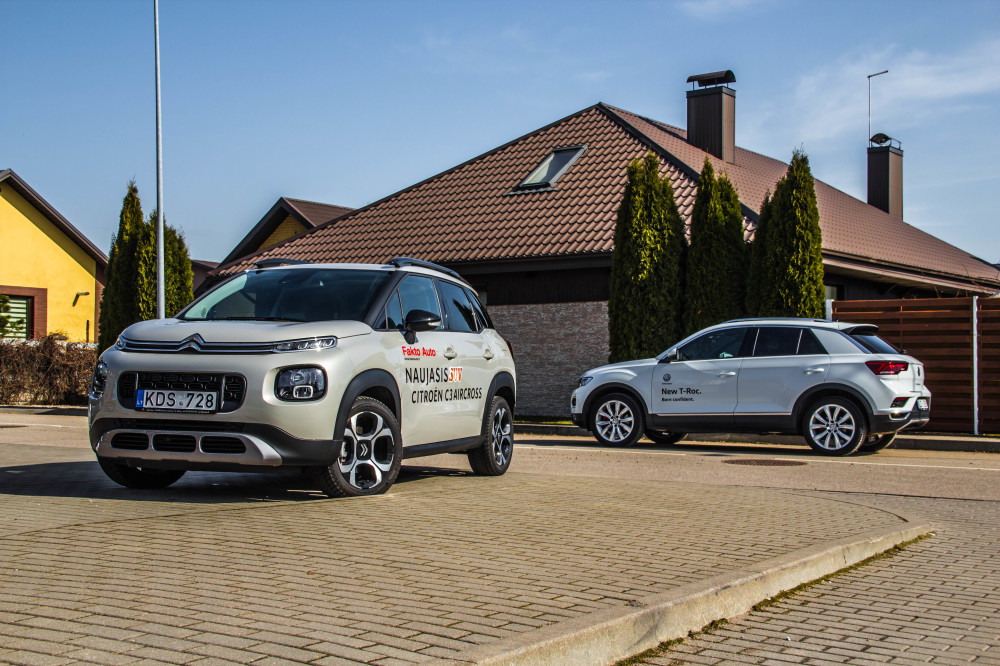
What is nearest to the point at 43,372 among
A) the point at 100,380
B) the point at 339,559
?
the point at 100,380

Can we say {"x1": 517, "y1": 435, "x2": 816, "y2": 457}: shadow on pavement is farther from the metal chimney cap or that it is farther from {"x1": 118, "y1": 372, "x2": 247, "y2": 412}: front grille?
the metal chimney cap

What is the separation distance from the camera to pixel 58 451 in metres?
12.6

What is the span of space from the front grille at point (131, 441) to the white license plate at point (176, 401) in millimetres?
198

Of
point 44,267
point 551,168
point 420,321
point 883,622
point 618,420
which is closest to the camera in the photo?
point 883,622

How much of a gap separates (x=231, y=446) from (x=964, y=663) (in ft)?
15.5

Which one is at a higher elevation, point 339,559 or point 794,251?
point 794,251

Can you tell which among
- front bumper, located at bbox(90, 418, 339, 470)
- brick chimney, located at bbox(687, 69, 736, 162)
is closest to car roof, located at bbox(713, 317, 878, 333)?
front bumper, located at bbox(90, 418, 339, 470)

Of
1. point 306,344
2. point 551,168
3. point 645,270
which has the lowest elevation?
point 306,344

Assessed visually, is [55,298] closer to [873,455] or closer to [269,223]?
[269,223]

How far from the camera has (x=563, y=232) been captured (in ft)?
76.9

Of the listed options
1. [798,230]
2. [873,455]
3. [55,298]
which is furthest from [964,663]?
[55,298]

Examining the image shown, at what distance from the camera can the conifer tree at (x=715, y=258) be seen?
20781mm

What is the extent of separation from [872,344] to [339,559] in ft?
35.9

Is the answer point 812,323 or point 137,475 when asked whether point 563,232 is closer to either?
point 812,323
